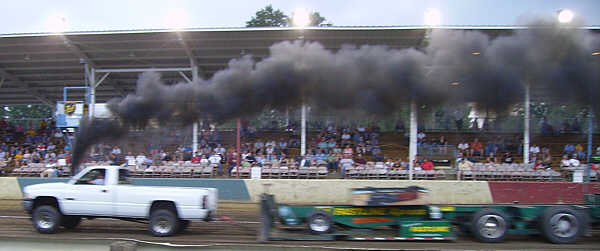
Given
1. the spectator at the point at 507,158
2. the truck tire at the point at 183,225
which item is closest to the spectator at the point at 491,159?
the spectator at the point at 507,158

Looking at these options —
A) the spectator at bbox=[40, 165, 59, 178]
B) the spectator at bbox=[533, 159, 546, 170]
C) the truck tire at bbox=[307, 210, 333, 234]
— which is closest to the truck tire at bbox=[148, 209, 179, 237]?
the truck tire at bbox=[307, 210, 333, 234]

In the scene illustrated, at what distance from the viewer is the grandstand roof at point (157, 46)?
19.4 metres

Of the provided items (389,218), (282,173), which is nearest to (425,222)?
(389,218)

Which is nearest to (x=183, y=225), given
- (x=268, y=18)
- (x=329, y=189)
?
(x=329, y=189)

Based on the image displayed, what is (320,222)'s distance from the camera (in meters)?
9.31

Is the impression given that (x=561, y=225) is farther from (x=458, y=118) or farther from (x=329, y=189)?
(x=329, y=189)

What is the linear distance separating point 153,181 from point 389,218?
9.57 meters

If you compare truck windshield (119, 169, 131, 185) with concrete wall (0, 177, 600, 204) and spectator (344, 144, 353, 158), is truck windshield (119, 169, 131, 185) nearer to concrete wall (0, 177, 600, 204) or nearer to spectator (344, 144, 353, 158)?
concrete wall (0, 177, 600, 204)

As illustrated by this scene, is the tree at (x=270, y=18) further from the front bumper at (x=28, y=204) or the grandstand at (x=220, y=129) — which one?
the front bumper at (x=28, y=204)

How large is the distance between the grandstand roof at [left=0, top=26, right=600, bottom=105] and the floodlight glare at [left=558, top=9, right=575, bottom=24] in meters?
5.83

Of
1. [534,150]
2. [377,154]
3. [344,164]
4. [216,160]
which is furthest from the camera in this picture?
[377,154]

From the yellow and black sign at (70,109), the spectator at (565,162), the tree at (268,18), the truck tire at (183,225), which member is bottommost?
the truck tire at (183,225)

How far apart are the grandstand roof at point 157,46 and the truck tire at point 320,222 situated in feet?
37.4

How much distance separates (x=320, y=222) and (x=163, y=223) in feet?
11.0
